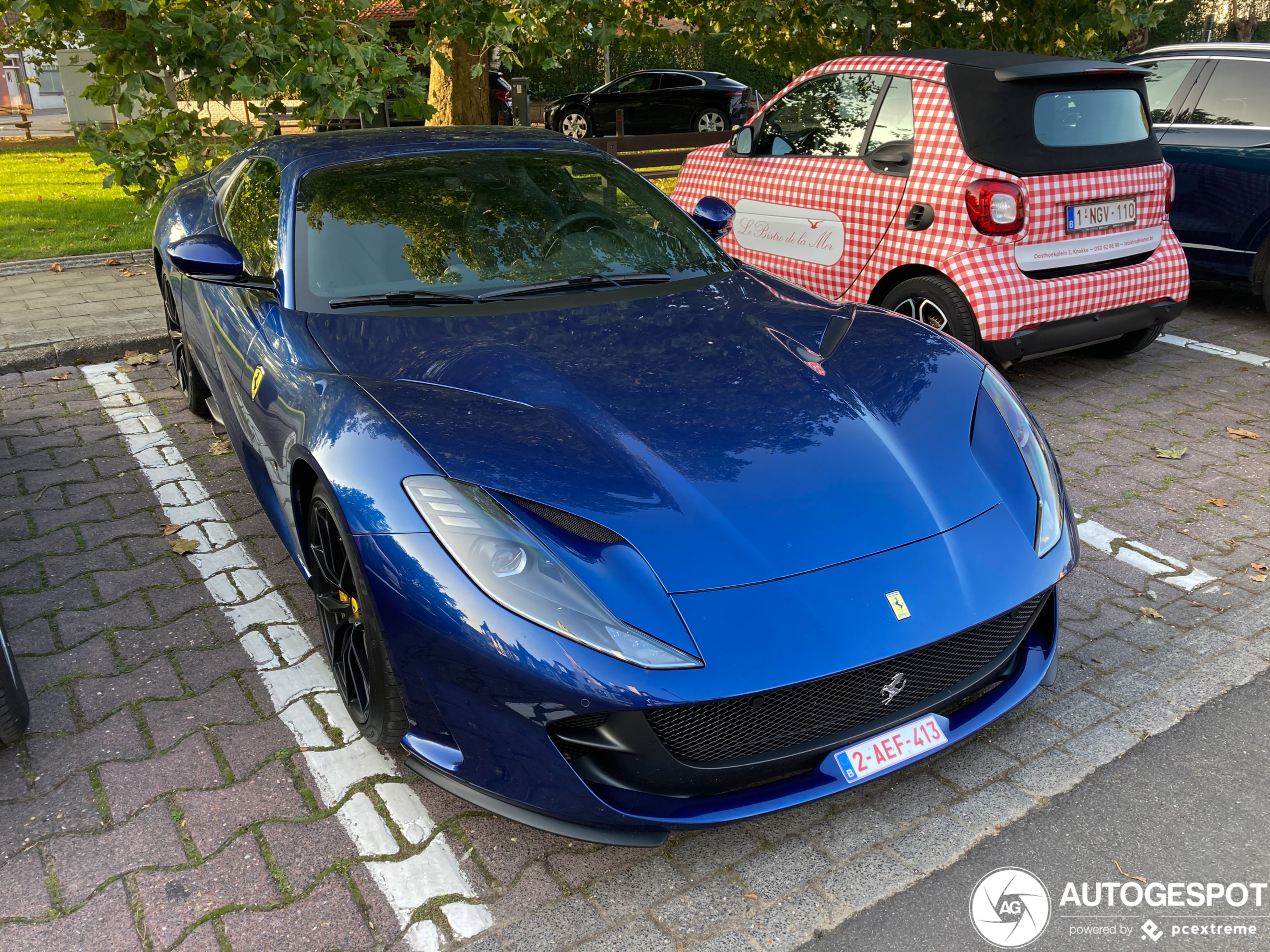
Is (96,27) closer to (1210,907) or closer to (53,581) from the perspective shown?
(53,581)

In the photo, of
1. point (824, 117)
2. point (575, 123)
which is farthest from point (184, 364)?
point (575, 123)

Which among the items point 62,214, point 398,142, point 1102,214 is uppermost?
point 398,142

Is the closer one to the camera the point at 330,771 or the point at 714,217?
the point at 330,771

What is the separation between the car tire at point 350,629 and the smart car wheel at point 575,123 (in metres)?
17.4

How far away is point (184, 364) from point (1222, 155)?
6.47 m

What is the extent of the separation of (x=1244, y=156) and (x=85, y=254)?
29.3 ft

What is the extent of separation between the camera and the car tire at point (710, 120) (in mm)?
18812

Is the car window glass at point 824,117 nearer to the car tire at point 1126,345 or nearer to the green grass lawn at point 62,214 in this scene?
the car tire at point 1126,345

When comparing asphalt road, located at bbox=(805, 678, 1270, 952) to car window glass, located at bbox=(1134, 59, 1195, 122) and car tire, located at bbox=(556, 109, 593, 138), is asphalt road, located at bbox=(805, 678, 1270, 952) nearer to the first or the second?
car window glass, located at bbox=(1134, 59, 1195, 122)

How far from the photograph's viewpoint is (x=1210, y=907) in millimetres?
2232

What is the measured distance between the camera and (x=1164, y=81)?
7.12 m

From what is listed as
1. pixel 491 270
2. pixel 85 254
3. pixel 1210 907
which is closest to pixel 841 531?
pixel 1210 907

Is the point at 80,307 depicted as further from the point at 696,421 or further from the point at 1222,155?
the point at 1222,155

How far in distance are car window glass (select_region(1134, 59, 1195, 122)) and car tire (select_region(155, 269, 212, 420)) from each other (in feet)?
21.0
